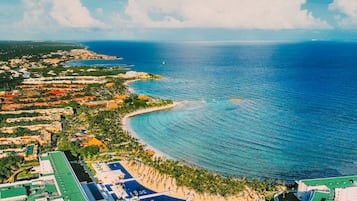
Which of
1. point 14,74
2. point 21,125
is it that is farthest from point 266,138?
point 14,74

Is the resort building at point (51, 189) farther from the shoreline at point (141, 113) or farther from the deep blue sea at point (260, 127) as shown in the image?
the deep blue sea at point (260, 127)

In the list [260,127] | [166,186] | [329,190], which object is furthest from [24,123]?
[329,190]

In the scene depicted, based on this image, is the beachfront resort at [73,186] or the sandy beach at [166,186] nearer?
the beachfront resort at [73,186]

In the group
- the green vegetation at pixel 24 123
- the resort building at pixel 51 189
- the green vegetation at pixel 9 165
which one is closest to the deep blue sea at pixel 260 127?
the green vegetation at pixel 24 123

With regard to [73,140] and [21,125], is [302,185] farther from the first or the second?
[21,125]

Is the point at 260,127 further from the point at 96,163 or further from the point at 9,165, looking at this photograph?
the point at 9,165
